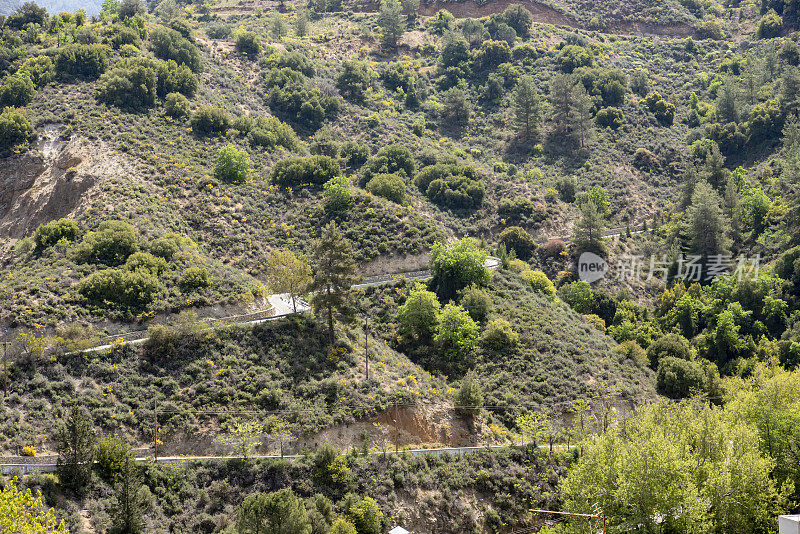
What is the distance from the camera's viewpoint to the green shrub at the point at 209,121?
81.2m

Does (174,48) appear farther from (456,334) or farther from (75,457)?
(75,457)

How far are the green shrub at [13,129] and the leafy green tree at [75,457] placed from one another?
142 feet

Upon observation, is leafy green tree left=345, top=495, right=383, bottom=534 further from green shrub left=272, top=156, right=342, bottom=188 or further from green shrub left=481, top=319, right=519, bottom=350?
green shrub left=272, top=156, right=342, bottom=188

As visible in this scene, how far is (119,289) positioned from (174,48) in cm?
4723

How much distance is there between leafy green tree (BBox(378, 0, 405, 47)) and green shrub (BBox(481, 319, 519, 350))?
240 feet

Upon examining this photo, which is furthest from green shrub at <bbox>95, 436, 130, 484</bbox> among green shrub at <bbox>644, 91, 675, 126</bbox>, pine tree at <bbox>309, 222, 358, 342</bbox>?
green shrub at <bbox>644, 91, 675, 126</bbox>

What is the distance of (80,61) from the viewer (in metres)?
82.2

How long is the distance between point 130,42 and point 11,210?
30.3m

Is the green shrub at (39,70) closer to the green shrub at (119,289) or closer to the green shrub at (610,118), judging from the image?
the green shrub at (119,289)

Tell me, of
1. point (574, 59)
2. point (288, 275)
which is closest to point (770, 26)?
point (574, 59)

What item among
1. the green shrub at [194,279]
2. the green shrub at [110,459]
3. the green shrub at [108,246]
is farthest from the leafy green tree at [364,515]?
the green shrub at [108,246]

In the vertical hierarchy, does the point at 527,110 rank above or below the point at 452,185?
above

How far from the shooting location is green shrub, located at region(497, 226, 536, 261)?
80688mm

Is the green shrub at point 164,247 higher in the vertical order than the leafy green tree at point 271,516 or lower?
higher
